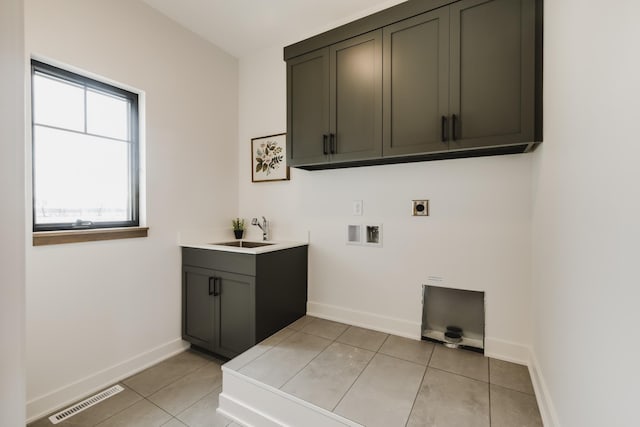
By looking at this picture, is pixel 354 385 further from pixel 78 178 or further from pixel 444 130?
pixel 78 178

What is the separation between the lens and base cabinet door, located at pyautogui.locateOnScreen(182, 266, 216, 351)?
7.22ft

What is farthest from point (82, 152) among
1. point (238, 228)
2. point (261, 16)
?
point (261, 16)

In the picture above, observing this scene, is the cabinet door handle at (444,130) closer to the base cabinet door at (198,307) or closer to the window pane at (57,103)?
the base cabinet door at (198,307)

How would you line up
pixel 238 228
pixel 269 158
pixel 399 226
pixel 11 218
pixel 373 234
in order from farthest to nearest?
pixel 238 228 → pixel 269 158 → pixel 373 234 → pixel 399 226 → pixel 11 218

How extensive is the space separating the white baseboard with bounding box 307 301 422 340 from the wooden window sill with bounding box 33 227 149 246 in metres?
1.52

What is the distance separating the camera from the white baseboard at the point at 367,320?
6.83 ft

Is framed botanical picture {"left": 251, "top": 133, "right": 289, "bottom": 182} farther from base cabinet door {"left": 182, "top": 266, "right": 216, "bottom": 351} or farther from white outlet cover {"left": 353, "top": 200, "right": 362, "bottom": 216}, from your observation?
base cabinet door {"left": 182, "top": 266, "right": 216, "bottom": 351}

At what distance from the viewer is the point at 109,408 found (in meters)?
1.68

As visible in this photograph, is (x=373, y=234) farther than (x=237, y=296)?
Yes

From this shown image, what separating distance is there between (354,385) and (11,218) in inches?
61.6

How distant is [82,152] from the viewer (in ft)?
6.10

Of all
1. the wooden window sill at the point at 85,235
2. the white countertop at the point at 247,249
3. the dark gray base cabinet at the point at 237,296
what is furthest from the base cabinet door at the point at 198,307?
the wooden window sill at the point at 85,235

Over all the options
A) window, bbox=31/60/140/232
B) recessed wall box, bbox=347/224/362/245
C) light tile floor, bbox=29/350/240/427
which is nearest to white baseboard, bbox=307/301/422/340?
recessed wall box, bbox=347/224/362/245

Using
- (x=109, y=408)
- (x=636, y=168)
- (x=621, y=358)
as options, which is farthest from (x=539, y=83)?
(x=109, y=408)
